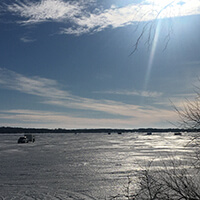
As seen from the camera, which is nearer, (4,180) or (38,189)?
(38,189)

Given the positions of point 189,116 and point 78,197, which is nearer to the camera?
point 189,116

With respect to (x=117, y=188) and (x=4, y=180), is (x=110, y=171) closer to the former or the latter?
(x=117, y=188)

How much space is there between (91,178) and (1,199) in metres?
5.92

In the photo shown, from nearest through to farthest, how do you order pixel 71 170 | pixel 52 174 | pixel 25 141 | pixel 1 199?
pixel 1 199
pixel 52 174
pixel 71 170
pixel 25 141

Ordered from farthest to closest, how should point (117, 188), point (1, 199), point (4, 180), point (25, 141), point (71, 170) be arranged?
point (25, 141) < point (71, 170) < point (4, 180) < point (117, 188) < point (1, 199)

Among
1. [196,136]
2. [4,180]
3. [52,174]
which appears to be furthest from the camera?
[52,174]

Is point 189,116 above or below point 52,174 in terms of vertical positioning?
above

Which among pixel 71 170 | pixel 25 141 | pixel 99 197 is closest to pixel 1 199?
pixel 99 197

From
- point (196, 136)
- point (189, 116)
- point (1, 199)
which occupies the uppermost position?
point (189, 116)

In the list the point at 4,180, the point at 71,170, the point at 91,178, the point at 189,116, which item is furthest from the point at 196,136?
the point at 71,170

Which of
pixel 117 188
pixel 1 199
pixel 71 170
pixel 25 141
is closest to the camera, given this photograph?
pixel 1 199

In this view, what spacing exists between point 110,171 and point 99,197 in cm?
687

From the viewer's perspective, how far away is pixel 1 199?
11445mm

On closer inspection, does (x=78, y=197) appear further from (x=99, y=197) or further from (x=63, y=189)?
(x=63, y=189)
